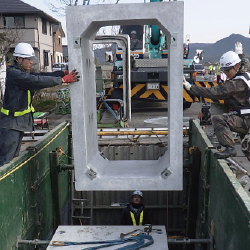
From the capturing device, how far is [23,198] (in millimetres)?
3428

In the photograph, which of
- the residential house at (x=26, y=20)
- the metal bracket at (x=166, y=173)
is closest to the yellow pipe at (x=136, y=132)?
the metal bracket at (x=166, y=173)

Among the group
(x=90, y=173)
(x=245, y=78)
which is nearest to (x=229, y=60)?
(x=245, y=78)

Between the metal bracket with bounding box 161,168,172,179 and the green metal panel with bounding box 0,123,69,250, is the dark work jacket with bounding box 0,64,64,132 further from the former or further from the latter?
the metal bracket with bounding box 161,168,172,179

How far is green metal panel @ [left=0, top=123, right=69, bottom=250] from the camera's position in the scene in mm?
2959

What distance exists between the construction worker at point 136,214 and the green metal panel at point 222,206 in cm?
73

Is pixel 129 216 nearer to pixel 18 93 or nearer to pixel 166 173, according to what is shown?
pixel 166 173

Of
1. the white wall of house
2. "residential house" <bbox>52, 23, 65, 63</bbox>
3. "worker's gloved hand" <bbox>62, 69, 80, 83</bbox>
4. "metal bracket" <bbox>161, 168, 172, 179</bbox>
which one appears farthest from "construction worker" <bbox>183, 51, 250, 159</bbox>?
"residential house" <bbox>52, 23, 65, 63</bbox>

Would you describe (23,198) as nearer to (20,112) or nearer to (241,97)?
(20,112)

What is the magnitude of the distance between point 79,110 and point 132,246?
1322mm

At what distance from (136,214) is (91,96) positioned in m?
1.81

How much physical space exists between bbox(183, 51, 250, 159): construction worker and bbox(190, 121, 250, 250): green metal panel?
10.2 inches

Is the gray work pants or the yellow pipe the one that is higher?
the gray work pants

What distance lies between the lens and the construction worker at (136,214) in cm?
457

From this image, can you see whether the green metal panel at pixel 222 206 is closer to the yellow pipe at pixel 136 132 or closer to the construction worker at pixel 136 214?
the construction worker at pixel 136 214
